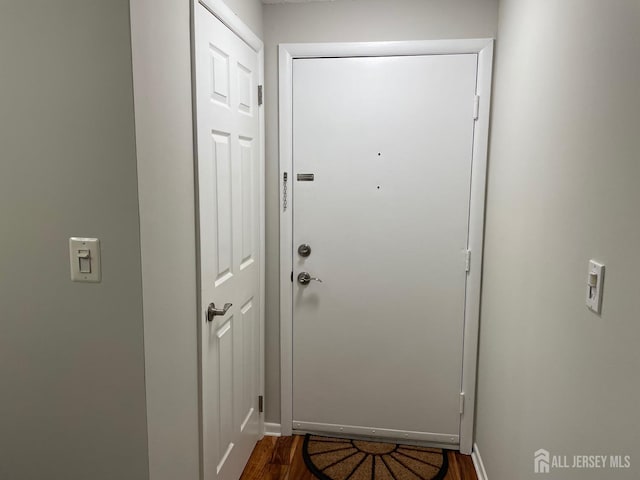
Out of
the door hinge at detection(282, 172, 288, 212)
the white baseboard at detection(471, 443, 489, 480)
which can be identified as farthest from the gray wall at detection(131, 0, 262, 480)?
the white baseboard at detection(471, 443, 489, 480)

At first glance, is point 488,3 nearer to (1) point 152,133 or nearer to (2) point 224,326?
(1) point 152,133

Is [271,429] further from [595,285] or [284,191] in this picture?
[595,285]

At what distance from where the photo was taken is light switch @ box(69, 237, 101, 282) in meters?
1.23

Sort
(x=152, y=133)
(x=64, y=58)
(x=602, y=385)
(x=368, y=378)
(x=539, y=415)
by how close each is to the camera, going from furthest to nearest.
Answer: (x=368, y=378)
(x=539, y=415)
(x=152, y=133)
(x=64, y=58)
(x=602, y=385)

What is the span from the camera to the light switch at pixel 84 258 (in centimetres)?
123

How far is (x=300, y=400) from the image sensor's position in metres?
2.54

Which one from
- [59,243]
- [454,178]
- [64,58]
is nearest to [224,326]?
[59,243]

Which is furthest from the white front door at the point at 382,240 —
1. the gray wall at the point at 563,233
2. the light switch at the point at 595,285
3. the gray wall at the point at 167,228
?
the light switch at the point at 595,285

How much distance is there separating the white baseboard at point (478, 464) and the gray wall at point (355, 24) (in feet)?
5.08

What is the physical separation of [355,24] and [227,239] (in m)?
1.22

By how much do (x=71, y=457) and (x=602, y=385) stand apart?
1.41 meters

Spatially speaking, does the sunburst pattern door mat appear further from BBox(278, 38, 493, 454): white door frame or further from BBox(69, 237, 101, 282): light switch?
BBox(69, 237, 101, 282): light switch

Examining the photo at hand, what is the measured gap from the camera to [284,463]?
2320mm

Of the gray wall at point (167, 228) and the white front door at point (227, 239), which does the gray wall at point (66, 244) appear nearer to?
the gray wall at point (167, 228)
